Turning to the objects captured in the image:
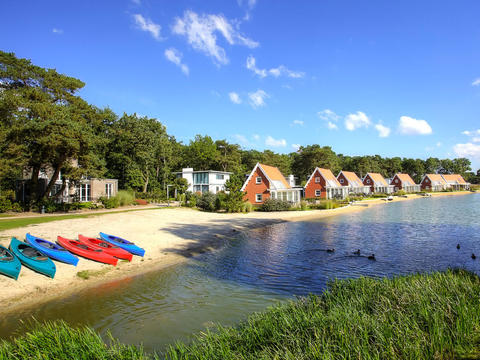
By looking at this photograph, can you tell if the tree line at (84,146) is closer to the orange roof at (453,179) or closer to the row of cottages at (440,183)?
the row of cottages at (440,183)

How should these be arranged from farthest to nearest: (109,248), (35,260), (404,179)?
(404,179) → (109,248) → (35,260)

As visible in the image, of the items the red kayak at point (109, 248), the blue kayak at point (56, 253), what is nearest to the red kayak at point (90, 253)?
the red kayak at point (109, 248)

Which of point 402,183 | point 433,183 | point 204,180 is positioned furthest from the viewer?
point 433,183

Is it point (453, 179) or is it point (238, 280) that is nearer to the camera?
point (238, 280)

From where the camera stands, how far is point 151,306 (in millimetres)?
10773

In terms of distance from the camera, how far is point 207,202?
1582 inches

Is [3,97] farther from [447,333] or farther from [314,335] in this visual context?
[447,333]

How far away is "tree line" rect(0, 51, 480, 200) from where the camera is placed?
27.5 meters

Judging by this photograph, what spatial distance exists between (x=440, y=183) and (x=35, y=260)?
11791cm

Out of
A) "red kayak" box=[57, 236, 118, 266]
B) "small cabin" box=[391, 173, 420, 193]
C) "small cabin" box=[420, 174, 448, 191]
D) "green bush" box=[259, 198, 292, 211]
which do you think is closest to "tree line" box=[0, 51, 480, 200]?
"small cabin" box=[391, 173, 420, 193]

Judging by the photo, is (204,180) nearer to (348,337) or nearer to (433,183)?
(348,337)

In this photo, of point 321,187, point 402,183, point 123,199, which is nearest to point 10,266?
point 123,199

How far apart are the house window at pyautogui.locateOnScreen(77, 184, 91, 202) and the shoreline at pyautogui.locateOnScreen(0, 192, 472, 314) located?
624 inches

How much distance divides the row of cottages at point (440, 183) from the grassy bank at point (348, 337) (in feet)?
353
